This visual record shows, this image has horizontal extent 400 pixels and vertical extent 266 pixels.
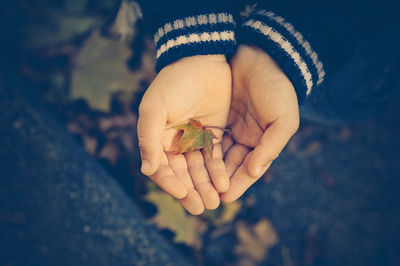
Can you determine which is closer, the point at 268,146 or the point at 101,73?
the point at 268,146

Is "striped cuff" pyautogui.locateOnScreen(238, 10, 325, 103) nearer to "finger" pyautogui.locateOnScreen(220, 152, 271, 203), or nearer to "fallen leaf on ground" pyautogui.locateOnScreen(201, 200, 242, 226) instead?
"finger" pyautogui.locateOnScreen(220, 152, 271, 203)

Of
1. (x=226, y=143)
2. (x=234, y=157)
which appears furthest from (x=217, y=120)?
(x=234, y=157)

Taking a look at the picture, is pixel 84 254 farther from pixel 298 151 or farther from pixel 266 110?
pixel 298 151

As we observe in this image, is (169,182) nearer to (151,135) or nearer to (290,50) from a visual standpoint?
(151,135)

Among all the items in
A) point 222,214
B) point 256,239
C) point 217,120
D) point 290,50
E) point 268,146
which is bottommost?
point 256,239

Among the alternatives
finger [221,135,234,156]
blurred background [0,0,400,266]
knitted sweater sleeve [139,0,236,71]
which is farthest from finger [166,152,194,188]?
blurred background [0,0,400,266]

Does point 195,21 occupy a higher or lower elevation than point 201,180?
higher

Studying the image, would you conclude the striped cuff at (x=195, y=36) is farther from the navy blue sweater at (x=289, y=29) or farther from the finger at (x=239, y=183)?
the finger at (x=239, y=183)

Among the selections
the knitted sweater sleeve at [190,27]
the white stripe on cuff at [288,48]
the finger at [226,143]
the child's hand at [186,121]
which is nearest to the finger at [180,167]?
the child's hand at [186,121]
